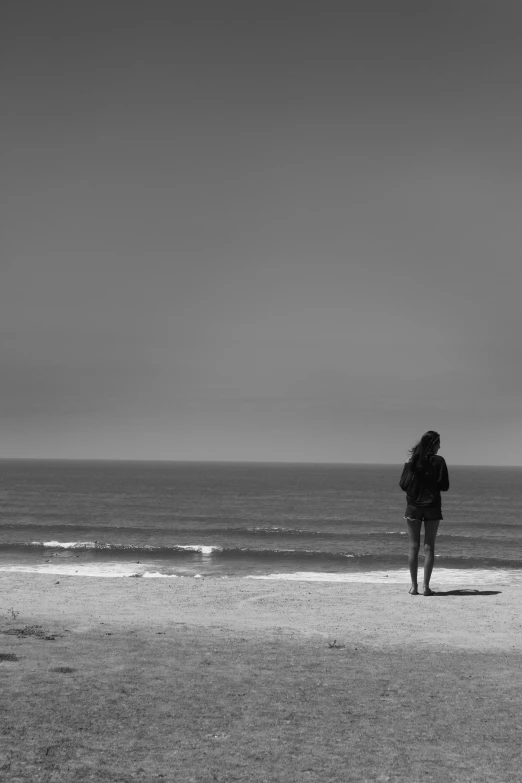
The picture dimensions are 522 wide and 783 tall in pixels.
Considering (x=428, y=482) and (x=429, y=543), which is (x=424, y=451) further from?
(x=429, y=543)

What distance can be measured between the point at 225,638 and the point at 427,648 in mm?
2491

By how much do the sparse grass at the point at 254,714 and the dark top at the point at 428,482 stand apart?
11.6 ft

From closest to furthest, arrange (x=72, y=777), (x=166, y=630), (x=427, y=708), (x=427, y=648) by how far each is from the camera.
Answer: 1. (x=72, y=777)
2. (x=427, y=708)
3. (x=427, y=648)
4. (x=166, y=630)

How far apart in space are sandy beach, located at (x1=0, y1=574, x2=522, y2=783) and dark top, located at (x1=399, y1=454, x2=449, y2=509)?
1.71 meters

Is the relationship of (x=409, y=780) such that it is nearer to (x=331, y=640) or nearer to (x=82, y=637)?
(x=331, y=640)

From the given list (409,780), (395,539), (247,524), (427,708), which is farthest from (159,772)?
(247,524)

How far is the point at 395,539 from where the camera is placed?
38844 millimetres

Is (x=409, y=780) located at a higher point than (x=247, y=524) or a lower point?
higher

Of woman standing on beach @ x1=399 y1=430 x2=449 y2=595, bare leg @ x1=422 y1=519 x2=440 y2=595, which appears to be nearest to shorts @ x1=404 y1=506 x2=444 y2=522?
woman standing on beach @ x1=399 y1=430 x2=449 y2=595

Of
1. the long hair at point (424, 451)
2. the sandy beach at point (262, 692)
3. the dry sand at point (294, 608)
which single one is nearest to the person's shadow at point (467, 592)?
the dry sand at point (294, 608)

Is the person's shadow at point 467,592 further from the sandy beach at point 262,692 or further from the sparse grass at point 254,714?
the sparse grass at point 254,714

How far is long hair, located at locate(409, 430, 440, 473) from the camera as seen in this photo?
37.8 ft

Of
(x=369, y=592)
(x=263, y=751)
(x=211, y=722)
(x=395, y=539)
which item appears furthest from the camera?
(x=395, y=539)

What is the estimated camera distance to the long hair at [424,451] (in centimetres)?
1151
